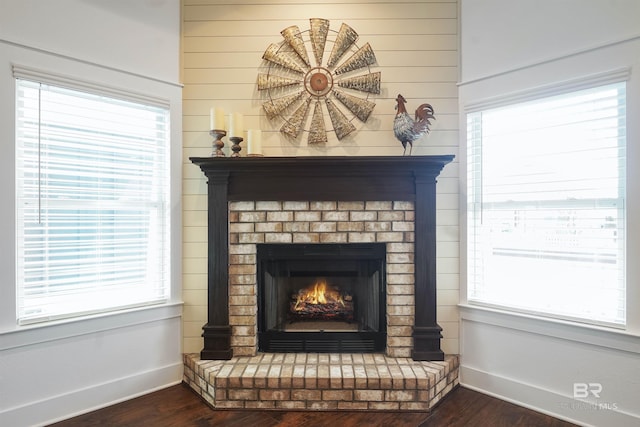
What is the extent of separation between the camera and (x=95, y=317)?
7.13 ft

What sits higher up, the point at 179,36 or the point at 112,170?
the point at 179,36

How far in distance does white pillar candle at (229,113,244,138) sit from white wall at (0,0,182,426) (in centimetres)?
46

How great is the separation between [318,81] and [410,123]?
2.74 feet

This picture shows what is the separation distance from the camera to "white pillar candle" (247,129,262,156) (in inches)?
95.3

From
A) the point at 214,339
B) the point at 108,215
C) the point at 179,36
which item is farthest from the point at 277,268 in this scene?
the point at 179,36

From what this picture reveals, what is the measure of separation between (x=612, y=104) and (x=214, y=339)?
311 centimetres

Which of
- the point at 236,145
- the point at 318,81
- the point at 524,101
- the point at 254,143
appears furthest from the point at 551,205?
the point at 236,145

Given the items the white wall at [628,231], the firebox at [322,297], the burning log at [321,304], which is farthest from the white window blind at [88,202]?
the white wall at [628,231]

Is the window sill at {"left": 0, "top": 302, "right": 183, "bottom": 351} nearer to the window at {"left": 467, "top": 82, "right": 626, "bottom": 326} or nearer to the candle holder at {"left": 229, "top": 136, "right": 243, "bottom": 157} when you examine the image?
the candle holder at {"left": 229, "top": 136, "right": 243, "bottom": 157}

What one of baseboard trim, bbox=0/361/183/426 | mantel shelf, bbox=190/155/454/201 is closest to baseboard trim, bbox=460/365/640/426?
mantel shelf, bbox=190/155/454/201

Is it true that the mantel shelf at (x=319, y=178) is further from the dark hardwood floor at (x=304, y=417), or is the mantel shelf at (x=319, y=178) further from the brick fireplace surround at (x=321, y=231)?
the dark hardwood floor at (x=304, y=417)

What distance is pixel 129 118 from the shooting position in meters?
2.34

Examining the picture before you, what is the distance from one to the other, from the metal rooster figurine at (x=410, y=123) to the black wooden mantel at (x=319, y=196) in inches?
9.3

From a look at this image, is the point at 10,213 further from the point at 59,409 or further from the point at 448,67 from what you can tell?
the point at 448,67
